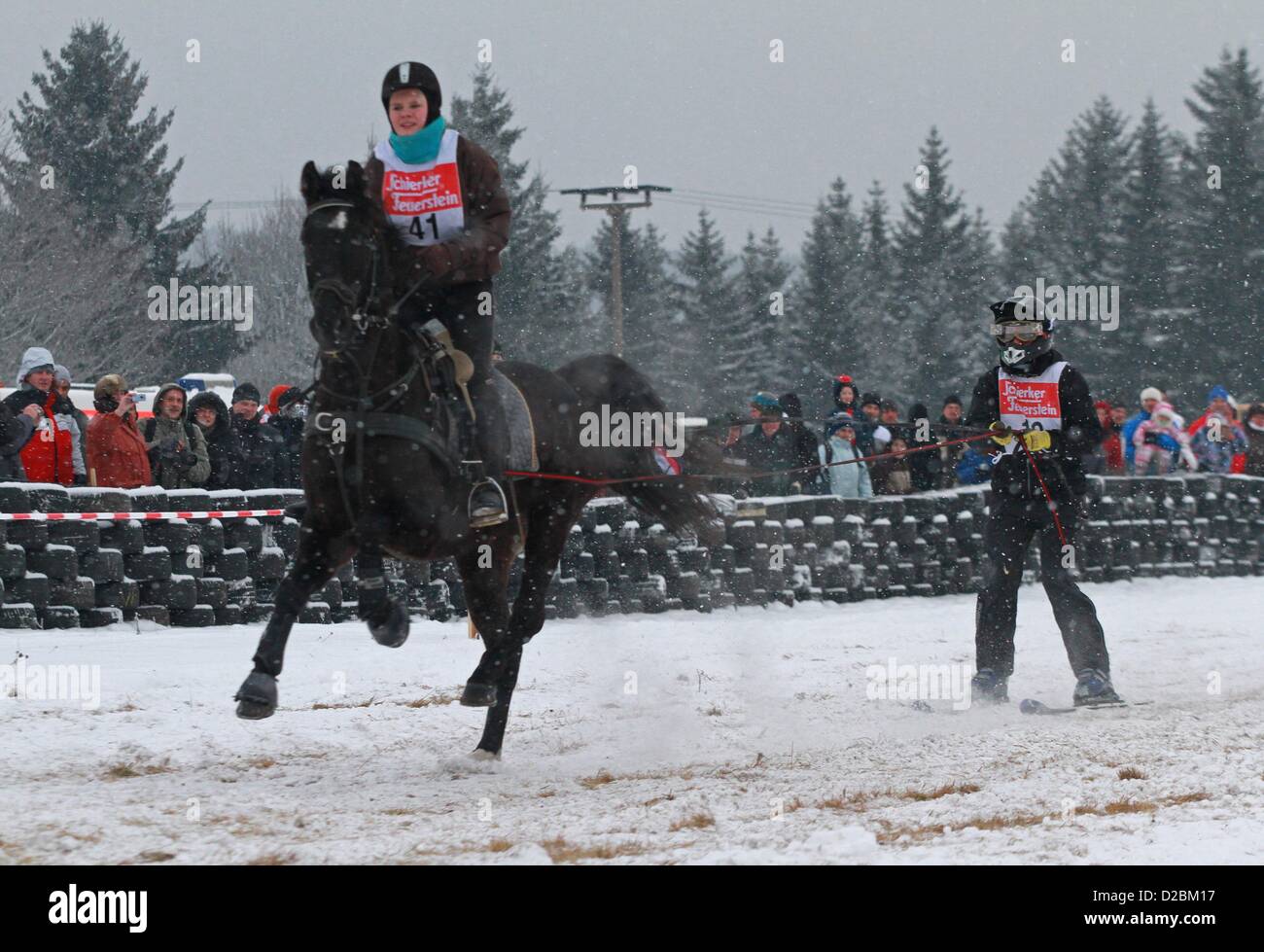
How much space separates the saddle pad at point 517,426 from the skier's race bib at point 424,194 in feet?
2.60

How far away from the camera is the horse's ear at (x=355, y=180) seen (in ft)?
21.9

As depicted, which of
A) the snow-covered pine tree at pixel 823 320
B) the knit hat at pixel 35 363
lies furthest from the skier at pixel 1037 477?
the snow-covered pine tree at pixel 823 320

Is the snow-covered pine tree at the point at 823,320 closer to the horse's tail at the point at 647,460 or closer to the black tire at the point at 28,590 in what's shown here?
the black tire at the point at 28,590

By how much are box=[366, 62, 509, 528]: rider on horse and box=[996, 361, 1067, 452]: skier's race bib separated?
3.42m

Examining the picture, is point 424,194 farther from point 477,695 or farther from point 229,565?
point 229,565

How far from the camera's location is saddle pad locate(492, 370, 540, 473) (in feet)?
25.2

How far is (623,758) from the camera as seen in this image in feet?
24.8

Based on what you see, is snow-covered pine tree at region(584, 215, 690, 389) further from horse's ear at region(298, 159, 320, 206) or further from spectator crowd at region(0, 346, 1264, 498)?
A: horse's ear at region(298, 159, 320, 206)

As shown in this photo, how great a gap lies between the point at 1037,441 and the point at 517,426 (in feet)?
10.7

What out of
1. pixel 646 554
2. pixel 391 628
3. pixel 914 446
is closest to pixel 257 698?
pixel 391 628

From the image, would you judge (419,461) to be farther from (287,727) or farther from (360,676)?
(360,676)

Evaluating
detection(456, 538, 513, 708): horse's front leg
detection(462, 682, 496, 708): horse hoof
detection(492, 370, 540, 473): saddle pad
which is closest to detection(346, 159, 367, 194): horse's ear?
detection(492, 370, 540, 473): saddle pad
